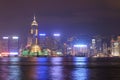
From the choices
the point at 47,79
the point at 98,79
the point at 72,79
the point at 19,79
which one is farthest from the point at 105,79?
the point at 19,79

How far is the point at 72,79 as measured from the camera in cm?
6806

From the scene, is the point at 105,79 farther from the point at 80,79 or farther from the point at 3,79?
the point at 3,79

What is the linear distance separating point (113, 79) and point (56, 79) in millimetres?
9990

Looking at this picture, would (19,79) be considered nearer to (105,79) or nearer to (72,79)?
(72,79)

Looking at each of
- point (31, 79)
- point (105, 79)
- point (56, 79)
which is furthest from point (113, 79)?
point (31, 79)

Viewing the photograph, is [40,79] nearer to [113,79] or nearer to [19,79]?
[19,79]

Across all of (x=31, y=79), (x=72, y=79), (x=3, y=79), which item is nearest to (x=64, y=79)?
(x=72, y=79)

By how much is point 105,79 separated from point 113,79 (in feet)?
5.04

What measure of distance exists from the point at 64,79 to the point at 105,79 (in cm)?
709

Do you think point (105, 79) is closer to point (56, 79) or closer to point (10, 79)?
point (56, 79)

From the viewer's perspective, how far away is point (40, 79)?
67312mm

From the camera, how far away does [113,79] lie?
67.8 metres

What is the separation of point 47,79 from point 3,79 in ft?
25.5

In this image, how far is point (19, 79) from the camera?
220 feet
